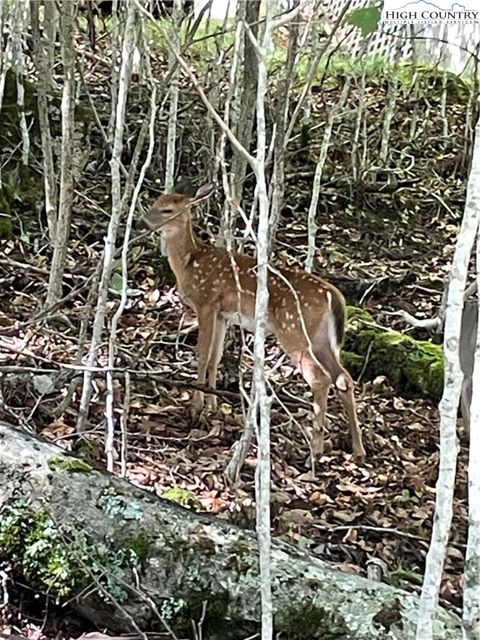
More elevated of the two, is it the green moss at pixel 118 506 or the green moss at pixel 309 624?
the green moss at pixel 118 506

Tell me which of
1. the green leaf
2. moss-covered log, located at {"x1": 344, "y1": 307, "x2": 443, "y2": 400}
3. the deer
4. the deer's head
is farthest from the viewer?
moss-covered log, located at {"x1": 344, "y1": 307, "x2": 443, "y2": 400}

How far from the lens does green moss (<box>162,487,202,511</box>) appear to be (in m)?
3.99

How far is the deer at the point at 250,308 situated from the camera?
17.5 ft

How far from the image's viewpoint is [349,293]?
307 inches

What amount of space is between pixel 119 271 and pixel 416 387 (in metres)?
1.94

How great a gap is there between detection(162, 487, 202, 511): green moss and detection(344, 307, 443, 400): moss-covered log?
2362mm

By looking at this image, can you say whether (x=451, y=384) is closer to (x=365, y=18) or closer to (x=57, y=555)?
(x=57, y=555)

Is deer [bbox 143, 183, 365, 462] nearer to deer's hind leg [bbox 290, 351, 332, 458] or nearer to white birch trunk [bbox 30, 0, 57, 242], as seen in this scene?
deer's hind leg [bbox 290, 351, 332, 458]

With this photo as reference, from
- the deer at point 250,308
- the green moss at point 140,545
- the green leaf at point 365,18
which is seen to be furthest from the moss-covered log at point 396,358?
the green moss at point 140,545

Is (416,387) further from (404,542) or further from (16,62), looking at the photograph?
(16,62)

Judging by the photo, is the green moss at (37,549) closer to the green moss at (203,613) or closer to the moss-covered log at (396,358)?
the green moss at (203,613)

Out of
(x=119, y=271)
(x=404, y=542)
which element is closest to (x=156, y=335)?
(x=119, y=271)

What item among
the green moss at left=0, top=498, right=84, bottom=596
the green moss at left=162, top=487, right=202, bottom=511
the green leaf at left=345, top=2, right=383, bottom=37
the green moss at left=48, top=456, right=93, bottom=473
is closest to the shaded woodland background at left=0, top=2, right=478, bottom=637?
the green moss at left=162, top=487, right=202, bottom=511

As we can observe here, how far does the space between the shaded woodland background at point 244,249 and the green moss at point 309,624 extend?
64cm
